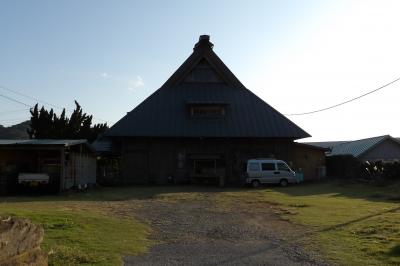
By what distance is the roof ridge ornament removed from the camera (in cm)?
3600

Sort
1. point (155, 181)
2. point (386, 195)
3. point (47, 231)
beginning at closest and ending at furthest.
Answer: point (47, 231) → point (386, 195) → point (155, 181)

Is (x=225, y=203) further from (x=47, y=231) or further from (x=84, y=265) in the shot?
(x=84, y=265)

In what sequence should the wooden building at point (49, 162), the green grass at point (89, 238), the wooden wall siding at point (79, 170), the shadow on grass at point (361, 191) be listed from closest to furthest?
the green grass at point (89, 238)
the shadow on grass at point (361, 191)
the wooden building at point (49, 162)
the wooden wall siding at point (79, 170)

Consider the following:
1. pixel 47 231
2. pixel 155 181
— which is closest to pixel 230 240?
pixel 47 231

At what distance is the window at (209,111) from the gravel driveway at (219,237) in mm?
16897

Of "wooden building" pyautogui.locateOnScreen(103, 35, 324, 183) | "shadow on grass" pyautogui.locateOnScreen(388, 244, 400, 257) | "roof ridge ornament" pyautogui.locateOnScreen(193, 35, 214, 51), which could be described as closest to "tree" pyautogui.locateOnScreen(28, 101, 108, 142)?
"wooden building" pyautogui.locateOnScreen(103, 35, 324, 183)

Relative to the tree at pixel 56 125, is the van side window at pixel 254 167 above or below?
below

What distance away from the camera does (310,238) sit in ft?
37.3

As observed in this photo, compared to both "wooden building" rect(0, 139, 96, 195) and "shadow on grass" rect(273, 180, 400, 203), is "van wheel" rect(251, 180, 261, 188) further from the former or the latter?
"wooden building" rect(0, 139, 96, 195)

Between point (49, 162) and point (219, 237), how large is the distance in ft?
61.7

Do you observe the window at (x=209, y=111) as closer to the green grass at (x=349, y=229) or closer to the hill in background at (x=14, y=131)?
the green grass at (x=349, y=229)

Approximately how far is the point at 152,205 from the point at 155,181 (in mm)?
14492

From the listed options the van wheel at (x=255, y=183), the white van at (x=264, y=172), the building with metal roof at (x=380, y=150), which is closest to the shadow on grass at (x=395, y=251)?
the white van at (x=264, y=172)

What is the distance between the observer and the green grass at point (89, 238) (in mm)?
8555
